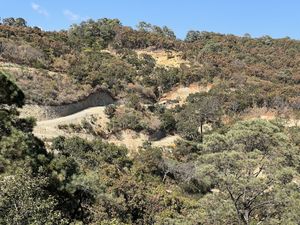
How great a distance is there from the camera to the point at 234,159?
18.0 metres

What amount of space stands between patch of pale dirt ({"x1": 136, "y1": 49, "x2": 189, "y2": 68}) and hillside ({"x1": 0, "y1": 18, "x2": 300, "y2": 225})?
589 mm

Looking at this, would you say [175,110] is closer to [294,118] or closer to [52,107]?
[294,118]

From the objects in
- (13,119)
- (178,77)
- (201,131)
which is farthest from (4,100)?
(178,77)

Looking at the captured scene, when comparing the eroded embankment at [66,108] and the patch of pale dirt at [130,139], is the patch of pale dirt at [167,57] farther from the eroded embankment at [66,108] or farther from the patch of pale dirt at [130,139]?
the patch of pale dirt at [130,139]

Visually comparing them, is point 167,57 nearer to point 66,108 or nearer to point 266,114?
point 266,114

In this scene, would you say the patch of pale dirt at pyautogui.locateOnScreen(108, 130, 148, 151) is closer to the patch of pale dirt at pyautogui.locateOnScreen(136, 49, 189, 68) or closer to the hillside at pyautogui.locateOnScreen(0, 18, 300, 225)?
the hillside at pyautogui.locateOnScreen(0, 18, 300, 225)

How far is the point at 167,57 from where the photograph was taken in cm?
9688

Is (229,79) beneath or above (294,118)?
above

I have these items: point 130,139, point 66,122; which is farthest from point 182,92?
point 66,122

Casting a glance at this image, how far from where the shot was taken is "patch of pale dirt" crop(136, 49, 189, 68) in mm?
92750

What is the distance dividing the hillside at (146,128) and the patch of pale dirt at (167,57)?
589 mm

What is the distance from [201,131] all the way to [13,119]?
42.3 metres

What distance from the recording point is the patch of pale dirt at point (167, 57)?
9275cm

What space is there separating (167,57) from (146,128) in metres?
42.0
